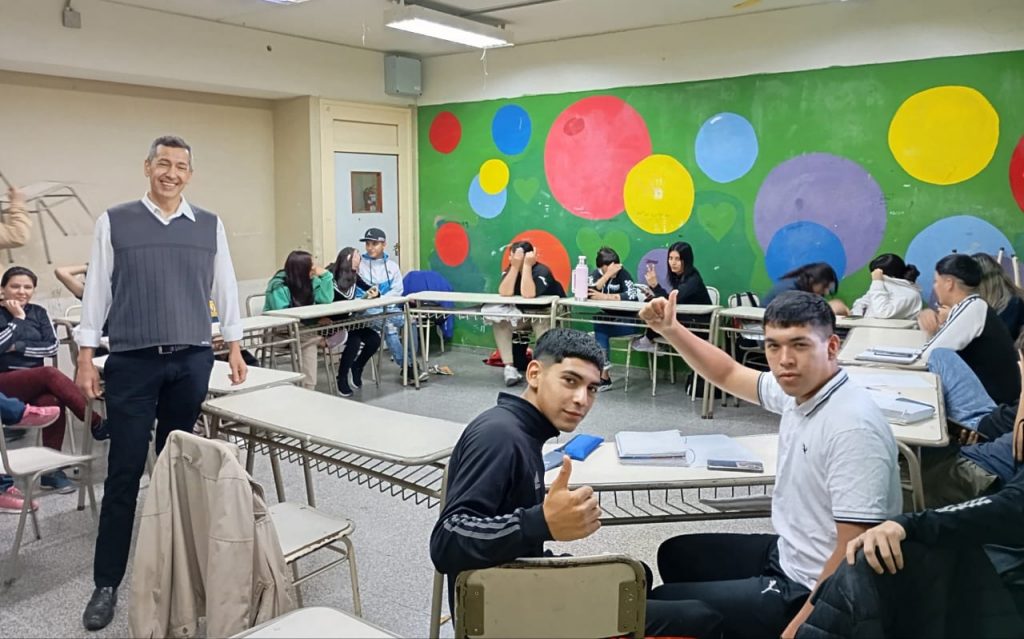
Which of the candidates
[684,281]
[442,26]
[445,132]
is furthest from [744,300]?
[445,132]

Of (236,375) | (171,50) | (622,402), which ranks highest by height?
(171,50)

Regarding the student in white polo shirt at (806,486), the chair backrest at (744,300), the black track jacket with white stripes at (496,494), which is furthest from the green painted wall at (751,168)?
the black track jacket with white stripes at (496,494)

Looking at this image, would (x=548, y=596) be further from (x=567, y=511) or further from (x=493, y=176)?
(x=493, y=176)

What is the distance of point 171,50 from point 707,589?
5.74 m

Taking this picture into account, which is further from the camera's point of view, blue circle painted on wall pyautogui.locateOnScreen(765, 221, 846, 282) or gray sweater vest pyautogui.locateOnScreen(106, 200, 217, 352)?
blue circle painted on wall pyautogui.locateOnScreen(765, 221, 846, 282)

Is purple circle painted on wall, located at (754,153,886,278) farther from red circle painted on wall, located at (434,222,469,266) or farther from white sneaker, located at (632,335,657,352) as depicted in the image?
red circle painted on wall, located at (434,222,469,266)

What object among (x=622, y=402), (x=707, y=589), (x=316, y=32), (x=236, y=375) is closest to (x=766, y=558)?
(x=707, y=589)

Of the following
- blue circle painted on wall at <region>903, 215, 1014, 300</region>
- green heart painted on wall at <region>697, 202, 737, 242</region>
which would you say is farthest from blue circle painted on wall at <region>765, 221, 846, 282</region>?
blue circle painted on wall at <region>903, 215, 1014, 300</region>

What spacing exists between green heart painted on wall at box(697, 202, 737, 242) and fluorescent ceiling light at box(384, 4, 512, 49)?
7.23 feet

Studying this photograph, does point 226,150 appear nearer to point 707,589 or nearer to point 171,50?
point 171,50

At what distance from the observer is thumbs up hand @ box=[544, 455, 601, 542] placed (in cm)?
143

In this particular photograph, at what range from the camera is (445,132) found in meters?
7.84

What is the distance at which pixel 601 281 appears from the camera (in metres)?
6.50

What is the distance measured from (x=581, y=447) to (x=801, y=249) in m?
4.26
